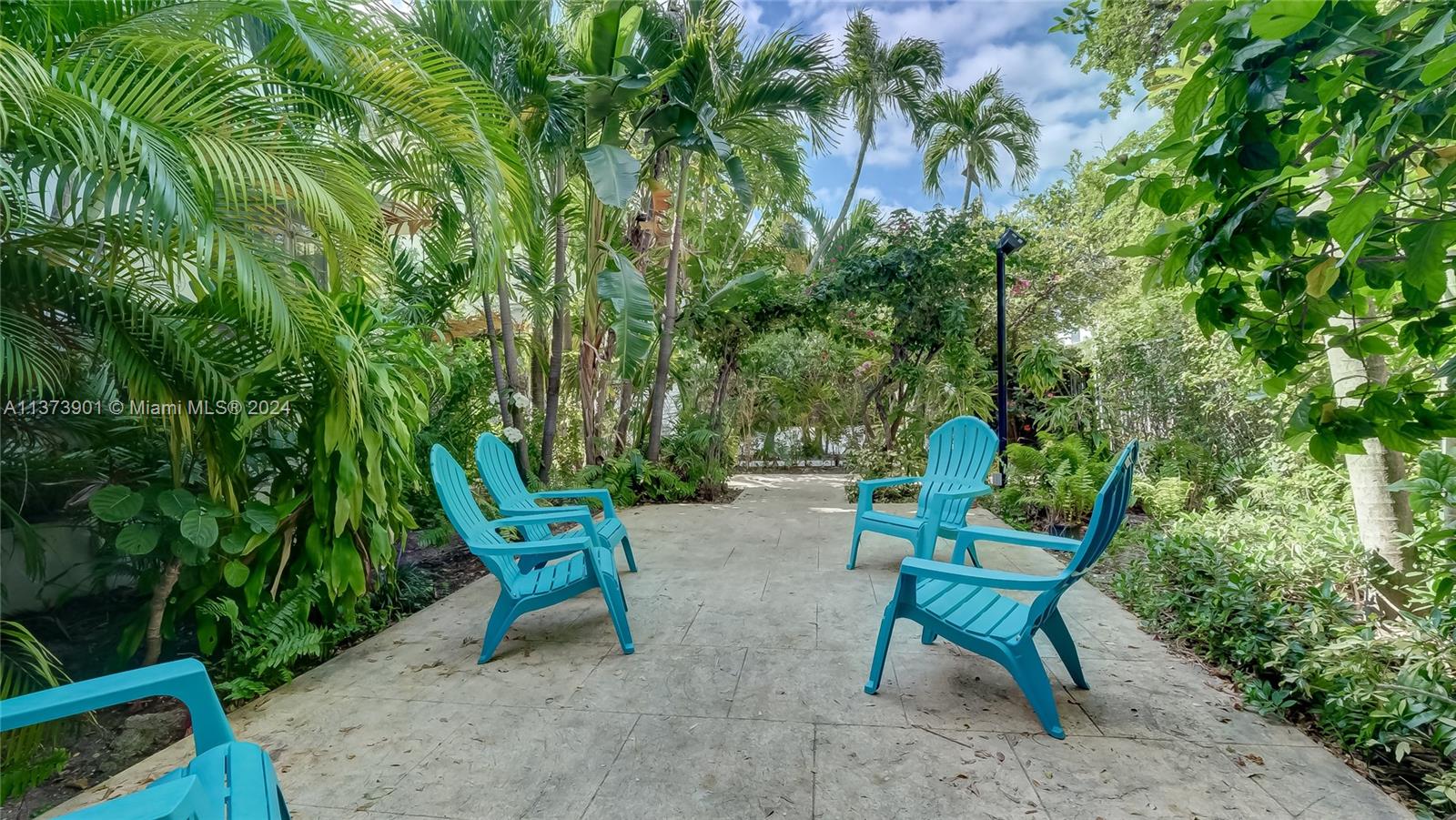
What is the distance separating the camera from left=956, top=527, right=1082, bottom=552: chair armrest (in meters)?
2.30

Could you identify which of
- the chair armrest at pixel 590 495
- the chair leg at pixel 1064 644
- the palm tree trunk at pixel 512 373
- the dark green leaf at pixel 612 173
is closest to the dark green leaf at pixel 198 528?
the chair armrest at pixel 590 495

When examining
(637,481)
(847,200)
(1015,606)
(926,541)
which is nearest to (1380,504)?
(1015,606)

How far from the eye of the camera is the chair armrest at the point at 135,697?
1.13m

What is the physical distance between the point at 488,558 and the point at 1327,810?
3135mm

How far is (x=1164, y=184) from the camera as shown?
138 cm

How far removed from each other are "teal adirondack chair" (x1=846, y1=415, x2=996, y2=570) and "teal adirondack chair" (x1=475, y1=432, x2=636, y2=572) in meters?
1.79

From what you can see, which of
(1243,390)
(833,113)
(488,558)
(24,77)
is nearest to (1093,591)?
(1243,390)

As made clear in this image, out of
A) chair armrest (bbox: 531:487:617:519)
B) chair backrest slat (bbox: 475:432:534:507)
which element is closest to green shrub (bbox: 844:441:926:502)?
chair armrest (bbox: 531:487:617:519)

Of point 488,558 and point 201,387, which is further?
point 488,558

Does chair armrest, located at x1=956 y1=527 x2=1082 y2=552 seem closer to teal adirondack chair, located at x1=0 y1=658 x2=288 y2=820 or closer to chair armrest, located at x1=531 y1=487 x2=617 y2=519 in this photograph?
chair armrest, located at x1=531 y1=487 x2=617 y2=519

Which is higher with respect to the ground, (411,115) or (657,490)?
(411,115)

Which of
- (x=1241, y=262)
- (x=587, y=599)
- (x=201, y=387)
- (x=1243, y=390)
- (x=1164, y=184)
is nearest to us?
(x=1241, y=262)

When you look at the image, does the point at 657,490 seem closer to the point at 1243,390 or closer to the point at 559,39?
the point at 559,39

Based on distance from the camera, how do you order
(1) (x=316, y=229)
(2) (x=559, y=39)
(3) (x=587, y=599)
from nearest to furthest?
(1) (x=316, y=229), (3) (x=587, y=599), (2) (x=559, y=39)
